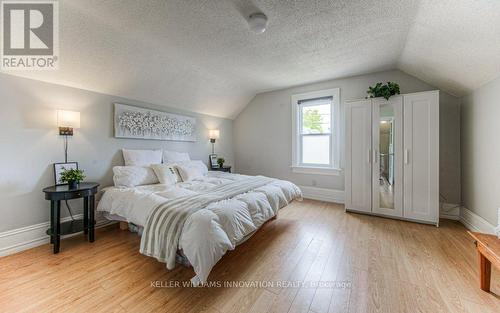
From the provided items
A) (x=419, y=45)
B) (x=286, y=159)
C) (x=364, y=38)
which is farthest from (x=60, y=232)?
(x=419, y=45)

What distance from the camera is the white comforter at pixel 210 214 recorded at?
157 cm

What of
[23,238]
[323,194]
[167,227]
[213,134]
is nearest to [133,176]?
[23,238]

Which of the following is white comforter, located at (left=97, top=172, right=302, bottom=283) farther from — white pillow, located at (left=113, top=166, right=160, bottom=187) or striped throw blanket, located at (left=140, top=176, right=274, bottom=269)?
white pillow, located at (left=113, top=166, right=160, bottom=187)

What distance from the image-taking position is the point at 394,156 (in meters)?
3.19

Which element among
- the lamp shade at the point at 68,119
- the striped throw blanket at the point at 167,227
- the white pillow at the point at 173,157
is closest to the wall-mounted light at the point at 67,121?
the lamp shade at the point at 68,119

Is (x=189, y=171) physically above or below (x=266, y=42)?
Answer: below

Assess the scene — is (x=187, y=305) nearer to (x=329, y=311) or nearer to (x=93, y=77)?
(x=329, y=311)

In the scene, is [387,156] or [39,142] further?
[387,156]

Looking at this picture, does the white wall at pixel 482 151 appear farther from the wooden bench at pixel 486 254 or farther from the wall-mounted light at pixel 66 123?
the wall-mounted light at pixel 66 123

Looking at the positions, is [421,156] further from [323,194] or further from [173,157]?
[173,157]

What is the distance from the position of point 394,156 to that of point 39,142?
16.5ft

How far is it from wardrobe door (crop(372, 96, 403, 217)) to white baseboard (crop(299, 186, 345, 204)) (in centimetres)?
81

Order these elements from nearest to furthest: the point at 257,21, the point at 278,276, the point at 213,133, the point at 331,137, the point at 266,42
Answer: the point at 278,276 → the point at 257,21 → the point at 266,42 → the point at 331,137 → the point at 213,133

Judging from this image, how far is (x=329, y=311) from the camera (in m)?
1.45
